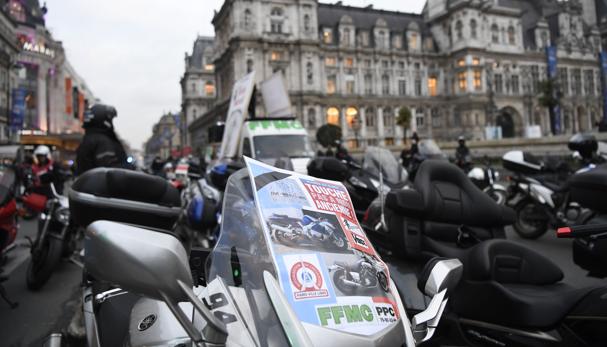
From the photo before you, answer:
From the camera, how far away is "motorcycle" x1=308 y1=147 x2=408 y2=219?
4.91 meters

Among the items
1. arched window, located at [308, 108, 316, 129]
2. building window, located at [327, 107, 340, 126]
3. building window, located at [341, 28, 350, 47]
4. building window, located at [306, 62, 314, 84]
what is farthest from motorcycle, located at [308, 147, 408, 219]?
building window, located at [341, 28, 350, 47]

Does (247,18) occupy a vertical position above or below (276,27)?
above

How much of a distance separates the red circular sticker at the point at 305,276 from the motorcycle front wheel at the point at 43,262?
4.42 metres

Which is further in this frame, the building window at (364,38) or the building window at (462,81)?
the building window at (364,38)

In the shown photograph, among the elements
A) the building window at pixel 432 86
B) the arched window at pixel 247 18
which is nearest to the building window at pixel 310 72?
the arched window at pixel 247 18

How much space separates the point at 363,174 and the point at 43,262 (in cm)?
393

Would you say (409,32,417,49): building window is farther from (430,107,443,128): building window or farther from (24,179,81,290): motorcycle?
(24,179,81,290): motorcycle

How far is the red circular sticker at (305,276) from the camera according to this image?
1203mm

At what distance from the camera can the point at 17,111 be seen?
3419 centimetres

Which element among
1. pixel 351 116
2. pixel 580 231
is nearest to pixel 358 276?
pixel 580 231

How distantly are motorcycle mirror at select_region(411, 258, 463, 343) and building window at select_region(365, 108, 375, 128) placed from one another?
48.4 metres

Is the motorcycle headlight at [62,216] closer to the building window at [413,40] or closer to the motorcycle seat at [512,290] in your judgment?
the motorcycle seat at [512,290]

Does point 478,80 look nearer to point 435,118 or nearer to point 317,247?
point 435,118

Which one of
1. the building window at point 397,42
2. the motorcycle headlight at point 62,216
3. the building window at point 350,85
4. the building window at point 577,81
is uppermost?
the building window at point 397,42
